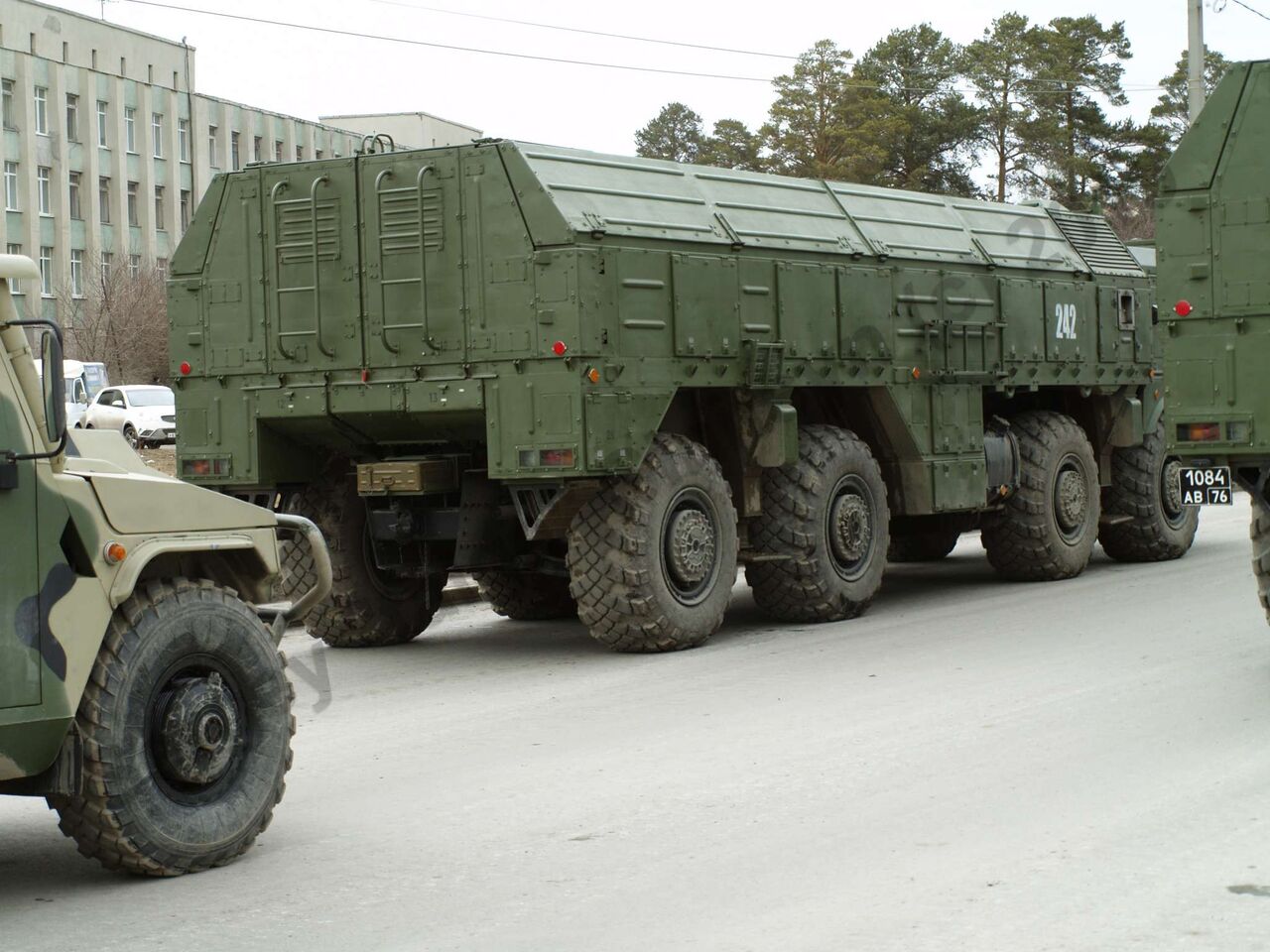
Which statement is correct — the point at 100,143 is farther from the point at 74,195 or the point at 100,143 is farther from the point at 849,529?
the point at 849,529

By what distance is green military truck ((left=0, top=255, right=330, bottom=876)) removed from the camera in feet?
20.5

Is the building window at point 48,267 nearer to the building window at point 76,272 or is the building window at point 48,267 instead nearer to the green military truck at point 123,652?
the building window at point 76,272

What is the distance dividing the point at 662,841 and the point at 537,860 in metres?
0.49

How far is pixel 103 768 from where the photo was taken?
6.39 meters

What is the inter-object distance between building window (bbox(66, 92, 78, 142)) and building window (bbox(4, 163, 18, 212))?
10.5 feet

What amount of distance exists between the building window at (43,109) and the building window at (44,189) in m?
1.23

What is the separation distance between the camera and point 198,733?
6.73 metres

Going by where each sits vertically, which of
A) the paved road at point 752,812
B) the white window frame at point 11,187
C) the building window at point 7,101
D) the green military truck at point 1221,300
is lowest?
the paved road at point 752,812

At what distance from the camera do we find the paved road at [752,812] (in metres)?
5.90

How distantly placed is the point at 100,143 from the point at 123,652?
63.6m

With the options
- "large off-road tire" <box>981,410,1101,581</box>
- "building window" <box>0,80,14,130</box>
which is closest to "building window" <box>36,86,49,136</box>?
"building window" <box>0,80,14,130</box>

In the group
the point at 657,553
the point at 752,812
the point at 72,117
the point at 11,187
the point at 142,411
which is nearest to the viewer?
the point at 752,812

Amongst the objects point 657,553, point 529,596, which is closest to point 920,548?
point 529,596

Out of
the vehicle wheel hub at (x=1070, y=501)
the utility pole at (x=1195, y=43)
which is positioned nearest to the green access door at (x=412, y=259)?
the vehicle wheel hub at (x=1070, y=501)
